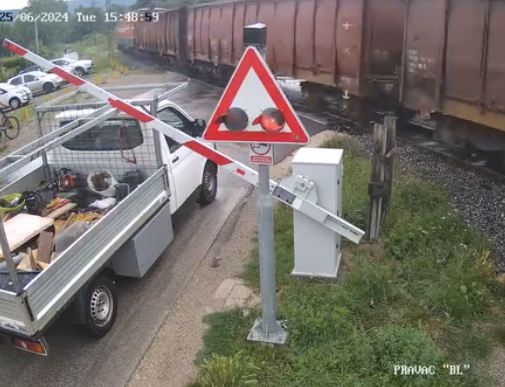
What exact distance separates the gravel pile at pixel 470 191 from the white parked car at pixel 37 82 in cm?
2341

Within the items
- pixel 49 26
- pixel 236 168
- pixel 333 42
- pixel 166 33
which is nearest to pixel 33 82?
pixel 49 26

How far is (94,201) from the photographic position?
18.6 ft

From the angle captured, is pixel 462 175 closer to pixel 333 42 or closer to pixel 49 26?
pixel 333 42

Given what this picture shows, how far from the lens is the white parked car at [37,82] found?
91.0ft

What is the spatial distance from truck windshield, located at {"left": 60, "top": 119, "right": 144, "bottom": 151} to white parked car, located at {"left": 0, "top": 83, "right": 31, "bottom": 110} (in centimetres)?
1912

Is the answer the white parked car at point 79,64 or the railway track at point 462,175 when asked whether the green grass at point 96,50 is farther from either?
the railway track at point 462,175

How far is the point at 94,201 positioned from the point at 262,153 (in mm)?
2750

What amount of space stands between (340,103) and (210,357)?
10.6 m

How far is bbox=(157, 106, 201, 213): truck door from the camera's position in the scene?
Result: 242 inches

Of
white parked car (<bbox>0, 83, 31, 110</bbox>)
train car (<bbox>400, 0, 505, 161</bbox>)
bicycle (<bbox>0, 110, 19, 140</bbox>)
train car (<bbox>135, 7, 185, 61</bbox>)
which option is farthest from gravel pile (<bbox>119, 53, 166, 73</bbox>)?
train car (<bbox>400, 0, 505, 161</bbox>)

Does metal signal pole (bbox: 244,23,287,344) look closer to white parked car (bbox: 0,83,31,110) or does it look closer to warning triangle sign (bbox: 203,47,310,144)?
warning triangle sign (bbox: 203,47,310,144)

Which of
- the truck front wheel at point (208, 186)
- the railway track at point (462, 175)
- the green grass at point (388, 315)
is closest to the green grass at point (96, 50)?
the railway track at point (462, 175)

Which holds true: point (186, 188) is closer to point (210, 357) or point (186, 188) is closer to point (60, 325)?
point (60, 325)

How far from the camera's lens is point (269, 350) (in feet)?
13.4
